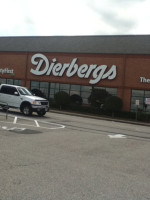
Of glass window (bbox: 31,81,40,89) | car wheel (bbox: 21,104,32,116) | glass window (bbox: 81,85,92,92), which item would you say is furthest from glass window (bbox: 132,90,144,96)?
car wheel (bbox: 21,104,32,116)

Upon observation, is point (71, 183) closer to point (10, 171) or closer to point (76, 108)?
point (10, 171)

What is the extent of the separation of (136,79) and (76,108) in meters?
7.39

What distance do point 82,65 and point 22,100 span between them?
1794 centimetres

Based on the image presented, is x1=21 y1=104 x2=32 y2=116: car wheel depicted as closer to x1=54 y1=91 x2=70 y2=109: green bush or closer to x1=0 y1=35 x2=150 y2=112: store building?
x1=0 y1=35 x2=150 y2=112: store building

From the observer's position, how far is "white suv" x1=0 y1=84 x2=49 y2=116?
21344 millimetres

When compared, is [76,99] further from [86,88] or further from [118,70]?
[118,70]

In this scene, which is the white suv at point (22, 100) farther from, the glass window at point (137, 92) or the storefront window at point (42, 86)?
the storefront window at point (42, 86)

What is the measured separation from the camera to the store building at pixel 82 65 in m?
35.3

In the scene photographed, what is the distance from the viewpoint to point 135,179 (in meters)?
7.00

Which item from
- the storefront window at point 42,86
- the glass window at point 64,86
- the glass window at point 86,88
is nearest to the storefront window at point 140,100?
the glass window at point 86,88

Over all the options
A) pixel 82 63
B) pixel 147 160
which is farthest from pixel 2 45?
pixel 147 160

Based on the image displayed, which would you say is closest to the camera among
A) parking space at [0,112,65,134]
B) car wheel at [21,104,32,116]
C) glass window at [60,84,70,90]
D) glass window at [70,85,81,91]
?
parking space at [0,112,65,134]

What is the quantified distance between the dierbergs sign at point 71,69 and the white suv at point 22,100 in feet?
52.1

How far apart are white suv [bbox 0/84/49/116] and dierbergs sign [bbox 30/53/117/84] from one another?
15868 mm
